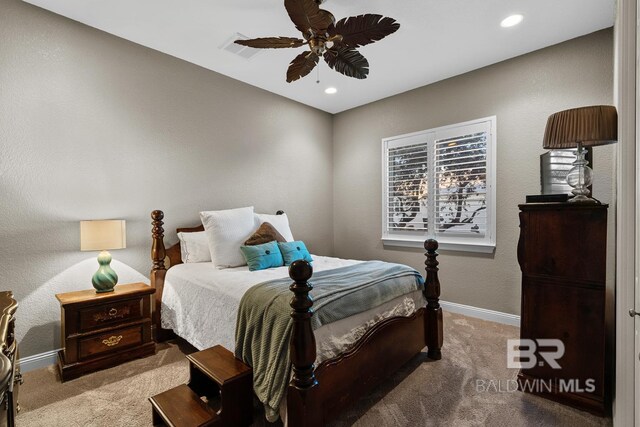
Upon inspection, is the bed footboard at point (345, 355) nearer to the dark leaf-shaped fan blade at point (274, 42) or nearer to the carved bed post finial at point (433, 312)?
the carved bed post finial at point (433, 312)

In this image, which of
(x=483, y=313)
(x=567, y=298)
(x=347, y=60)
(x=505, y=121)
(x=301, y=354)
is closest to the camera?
(x=301, y=354)

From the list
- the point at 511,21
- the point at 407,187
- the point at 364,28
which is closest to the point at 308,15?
the point at 364,28

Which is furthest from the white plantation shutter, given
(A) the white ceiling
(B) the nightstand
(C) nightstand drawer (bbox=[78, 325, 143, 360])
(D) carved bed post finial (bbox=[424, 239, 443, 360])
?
(C) nightstand drawer (bbox=[78, 325, 143, 360])

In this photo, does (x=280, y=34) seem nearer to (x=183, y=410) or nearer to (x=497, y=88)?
(x=497, y=88)

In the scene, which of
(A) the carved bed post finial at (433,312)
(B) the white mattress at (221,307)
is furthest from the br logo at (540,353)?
(B) the white mattress at (221,307)

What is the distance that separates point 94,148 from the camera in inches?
106

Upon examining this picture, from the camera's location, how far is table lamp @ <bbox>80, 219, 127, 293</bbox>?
7.75ft

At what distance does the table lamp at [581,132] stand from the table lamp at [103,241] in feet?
10.6

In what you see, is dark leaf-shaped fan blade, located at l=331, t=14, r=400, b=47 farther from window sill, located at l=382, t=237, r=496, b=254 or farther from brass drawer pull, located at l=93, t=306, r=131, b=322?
brass drawer pull, located at l=93, t=306, r=131, b=322

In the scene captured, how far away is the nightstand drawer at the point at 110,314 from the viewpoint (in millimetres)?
2318

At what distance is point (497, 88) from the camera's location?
3.28 metres

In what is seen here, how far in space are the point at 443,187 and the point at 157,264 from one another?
10.7 ft

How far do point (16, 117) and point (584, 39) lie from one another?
4.83m

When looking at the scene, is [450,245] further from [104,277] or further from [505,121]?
[104,277]
